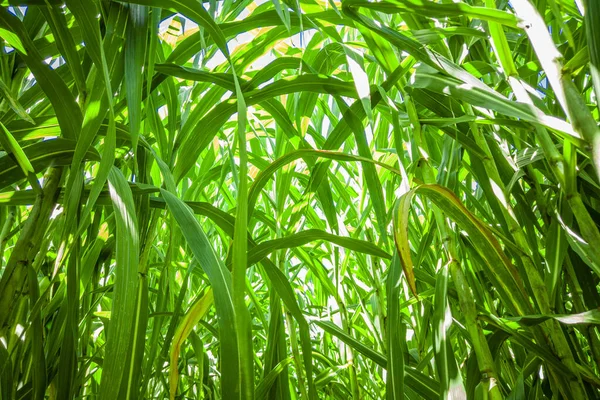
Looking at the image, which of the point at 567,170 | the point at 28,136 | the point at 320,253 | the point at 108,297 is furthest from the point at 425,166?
the point at 108,297

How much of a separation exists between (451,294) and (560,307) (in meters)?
0.15

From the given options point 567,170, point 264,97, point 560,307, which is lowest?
point 560,307

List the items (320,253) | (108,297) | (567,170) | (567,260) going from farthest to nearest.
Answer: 1. (320,253)
2. (108,297)
3. (567,260)
4. (567,170)

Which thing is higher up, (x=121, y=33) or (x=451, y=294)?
(x=121, y=33)

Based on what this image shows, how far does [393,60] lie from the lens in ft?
2.19

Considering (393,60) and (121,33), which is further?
(393,60)

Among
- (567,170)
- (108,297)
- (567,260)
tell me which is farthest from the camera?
(108,297)

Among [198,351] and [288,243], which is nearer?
[288,243]

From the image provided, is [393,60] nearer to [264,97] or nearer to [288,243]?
[264,97]

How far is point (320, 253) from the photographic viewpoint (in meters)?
1.27

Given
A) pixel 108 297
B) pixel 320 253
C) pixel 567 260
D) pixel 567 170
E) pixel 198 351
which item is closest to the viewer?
pixel 567 170

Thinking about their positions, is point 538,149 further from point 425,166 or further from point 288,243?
point 288,243

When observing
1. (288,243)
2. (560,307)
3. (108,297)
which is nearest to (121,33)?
(288,243)

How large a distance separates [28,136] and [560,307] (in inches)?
27.2
